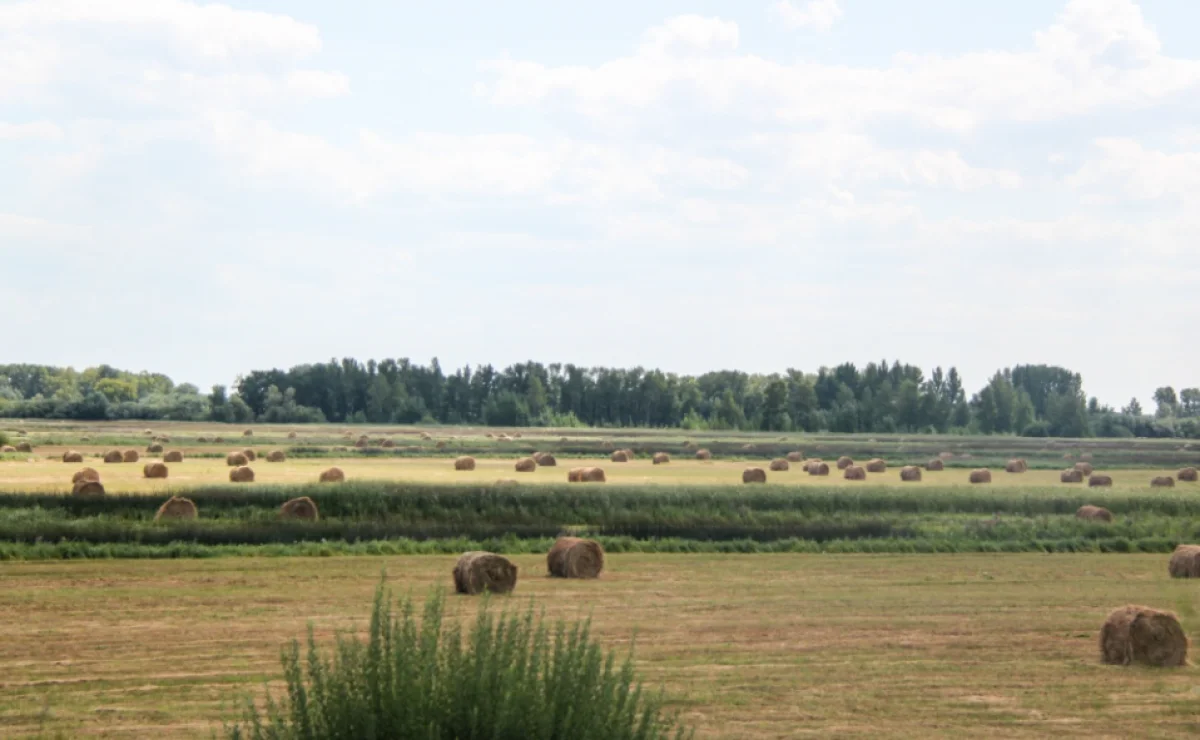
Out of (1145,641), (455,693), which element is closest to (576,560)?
(1145,641)

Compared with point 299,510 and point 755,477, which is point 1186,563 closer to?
point 299,510

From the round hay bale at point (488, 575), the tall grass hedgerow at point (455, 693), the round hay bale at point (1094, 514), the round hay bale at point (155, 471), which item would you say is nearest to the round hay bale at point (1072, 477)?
the round hay bale at point (1094, 514)

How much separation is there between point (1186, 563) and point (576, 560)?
12.2 metres

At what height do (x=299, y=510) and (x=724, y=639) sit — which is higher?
(x=299, y=510)

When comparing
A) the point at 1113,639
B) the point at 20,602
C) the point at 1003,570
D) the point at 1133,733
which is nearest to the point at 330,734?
the point at 1133,733

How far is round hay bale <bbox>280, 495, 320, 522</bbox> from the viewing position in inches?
1475

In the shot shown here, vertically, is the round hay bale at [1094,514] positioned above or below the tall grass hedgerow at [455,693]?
below

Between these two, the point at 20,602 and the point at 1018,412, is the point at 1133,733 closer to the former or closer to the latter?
the point at 20,602

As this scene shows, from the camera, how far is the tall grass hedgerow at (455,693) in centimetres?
768

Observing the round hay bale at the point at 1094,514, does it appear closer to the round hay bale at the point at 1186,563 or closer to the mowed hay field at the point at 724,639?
the mowed hay field at the point at 724,639

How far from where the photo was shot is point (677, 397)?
191 meters

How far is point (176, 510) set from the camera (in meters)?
36.2

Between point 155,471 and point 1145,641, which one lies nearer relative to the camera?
point 1145,641

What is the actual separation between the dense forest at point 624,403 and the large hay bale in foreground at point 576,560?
124 m
